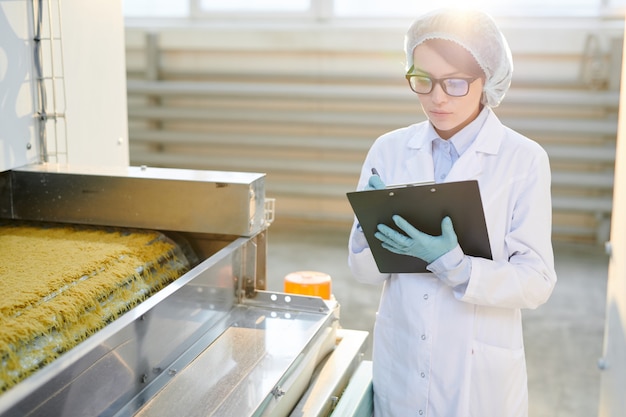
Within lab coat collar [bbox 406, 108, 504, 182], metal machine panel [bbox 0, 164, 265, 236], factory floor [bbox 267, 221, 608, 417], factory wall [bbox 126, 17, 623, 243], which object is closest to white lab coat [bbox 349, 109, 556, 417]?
lab coat collar [bbox 406, 108, 504, 182]

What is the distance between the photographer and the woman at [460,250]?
1.32 metres

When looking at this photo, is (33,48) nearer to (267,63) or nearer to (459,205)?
(459,205)

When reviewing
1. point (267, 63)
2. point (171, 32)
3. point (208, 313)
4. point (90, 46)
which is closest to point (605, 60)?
point (267, 63)

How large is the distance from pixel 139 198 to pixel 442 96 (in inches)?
29.5

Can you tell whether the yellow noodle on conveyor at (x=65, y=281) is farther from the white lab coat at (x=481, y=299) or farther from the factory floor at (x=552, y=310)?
the factory floor at (x=552, y=310)

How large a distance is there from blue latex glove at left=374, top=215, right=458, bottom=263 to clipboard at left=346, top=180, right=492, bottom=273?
0.06 feet

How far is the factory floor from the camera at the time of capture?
108 inches

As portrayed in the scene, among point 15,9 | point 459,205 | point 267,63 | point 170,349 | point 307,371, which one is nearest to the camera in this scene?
point 459,205

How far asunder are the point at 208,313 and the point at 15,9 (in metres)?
0.84

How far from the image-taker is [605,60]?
420 cm

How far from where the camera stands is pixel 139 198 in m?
1.64

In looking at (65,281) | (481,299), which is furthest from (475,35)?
(65,281)

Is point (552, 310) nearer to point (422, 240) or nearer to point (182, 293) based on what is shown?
point (422, 240)

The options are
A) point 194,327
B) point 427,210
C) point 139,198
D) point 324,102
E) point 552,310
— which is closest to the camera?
point 427,210
